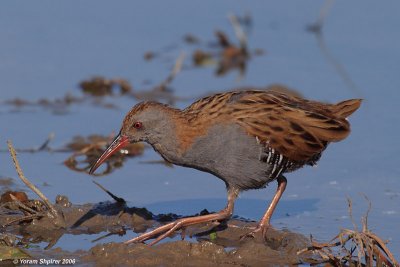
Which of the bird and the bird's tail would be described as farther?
the bird's tail

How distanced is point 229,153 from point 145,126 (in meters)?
0.61

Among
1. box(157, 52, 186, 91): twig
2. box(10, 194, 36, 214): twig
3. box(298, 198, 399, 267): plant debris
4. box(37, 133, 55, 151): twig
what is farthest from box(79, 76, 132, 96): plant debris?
box(298, 198, 399, 267): plant debris

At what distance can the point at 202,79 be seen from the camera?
11.2m

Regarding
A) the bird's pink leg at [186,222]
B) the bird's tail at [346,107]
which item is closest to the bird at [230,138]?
the bird's pink leg at [186,222]

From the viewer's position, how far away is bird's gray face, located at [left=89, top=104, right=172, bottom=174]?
24.2 ft

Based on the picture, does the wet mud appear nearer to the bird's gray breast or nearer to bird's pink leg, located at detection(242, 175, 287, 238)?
bird's pink leg, located at detection(242, 175, 287, 238)

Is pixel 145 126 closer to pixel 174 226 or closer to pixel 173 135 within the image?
pixel 173 135

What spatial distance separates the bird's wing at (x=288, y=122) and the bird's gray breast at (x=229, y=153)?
0.08m

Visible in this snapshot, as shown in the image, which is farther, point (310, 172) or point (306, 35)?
point (306, 35)

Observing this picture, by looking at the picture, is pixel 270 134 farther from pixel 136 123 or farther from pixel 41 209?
pixel 41 209

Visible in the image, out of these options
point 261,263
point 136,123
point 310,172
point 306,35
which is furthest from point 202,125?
point 306,35

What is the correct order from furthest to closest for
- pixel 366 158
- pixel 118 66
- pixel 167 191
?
pixel 118 66 → pixel 366 158 → pixel 167 191

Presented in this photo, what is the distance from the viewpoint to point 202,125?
7449 millimetres

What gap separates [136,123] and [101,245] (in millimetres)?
988
